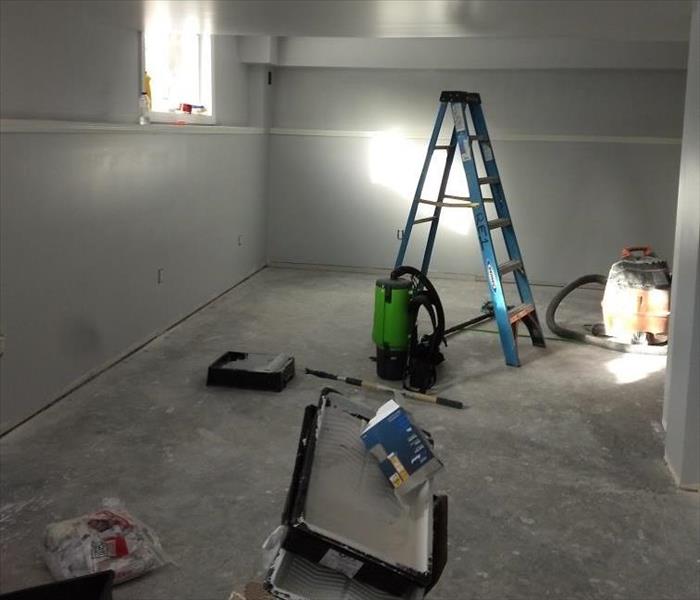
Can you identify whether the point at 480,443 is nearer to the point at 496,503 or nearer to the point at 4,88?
the point at 496,503

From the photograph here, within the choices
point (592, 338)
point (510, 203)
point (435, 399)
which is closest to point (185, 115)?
point (435, 399)

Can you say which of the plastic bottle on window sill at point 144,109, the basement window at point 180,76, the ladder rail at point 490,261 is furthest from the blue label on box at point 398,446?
the basement window at point 180,76

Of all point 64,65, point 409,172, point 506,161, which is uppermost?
point 64,65

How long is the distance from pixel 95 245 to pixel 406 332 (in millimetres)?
1695

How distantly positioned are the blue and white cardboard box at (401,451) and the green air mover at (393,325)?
9.19 ft

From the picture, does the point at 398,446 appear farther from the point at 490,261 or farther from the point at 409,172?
the point at 409,172

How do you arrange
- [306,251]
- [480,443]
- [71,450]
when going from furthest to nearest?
[306,251] < [480,443] < [71,450]

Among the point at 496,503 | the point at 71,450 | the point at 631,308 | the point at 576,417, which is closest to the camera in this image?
the point at 496,503

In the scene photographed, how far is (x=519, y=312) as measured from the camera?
4797 mm

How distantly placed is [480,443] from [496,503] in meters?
0.57

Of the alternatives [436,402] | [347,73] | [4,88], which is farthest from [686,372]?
[347,73]

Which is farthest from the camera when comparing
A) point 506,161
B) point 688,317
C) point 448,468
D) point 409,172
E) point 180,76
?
point 409,172

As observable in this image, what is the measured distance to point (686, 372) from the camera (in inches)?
117

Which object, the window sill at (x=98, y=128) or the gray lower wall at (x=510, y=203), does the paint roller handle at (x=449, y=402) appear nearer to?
the window sill at (x=98, y=128)
